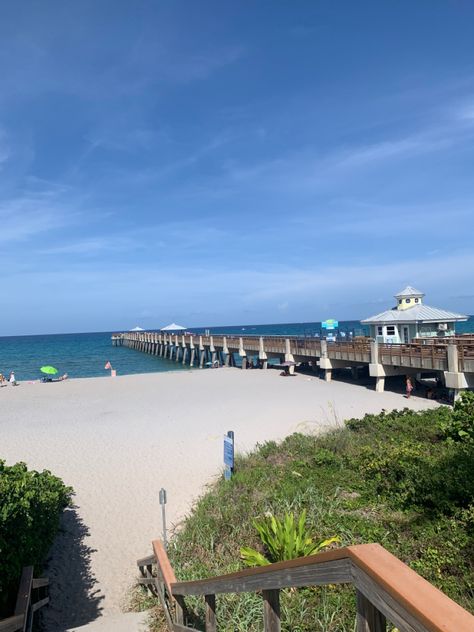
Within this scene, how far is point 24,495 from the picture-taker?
6.34m

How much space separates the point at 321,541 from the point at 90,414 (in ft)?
60.1

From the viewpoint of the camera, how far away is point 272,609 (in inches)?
92.3

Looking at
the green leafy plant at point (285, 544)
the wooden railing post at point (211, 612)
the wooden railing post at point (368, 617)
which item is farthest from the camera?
the green leafy plant at point (285, 544)

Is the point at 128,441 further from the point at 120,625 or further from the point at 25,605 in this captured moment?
the point at 25,605

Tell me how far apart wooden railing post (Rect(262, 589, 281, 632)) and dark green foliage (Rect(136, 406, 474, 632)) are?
2488 millimetres

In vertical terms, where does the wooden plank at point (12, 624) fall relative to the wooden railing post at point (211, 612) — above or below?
below

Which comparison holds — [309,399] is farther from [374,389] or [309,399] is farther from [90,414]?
[90,414]

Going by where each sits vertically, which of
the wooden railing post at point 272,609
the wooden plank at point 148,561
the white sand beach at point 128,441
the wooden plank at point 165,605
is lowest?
the white sand beach at point 128,441

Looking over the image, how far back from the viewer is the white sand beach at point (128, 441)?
8312mm

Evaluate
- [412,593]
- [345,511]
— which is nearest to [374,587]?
[412,593]

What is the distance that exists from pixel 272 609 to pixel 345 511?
17.5 ft

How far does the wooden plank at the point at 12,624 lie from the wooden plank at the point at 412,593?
3.80 metres

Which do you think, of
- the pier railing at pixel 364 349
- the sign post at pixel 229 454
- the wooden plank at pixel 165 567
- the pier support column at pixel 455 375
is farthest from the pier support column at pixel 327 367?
the wooden plank at pixel 165 567

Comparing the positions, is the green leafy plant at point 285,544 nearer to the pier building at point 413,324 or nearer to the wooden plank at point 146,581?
the wooden plank at point 146,581
